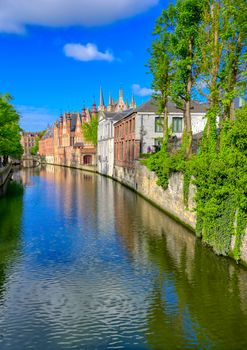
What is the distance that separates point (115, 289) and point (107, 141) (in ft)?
209

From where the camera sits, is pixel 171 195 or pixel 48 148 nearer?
pixel 171 195

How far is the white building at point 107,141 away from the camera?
234 ft

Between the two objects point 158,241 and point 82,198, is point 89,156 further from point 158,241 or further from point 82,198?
point 158,241

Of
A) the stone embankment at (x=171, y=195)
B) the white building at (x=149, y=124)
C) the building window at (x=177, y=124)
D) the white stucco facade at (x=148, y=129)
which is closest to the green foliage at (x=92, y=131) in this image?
the white building at (x=149, y=124)

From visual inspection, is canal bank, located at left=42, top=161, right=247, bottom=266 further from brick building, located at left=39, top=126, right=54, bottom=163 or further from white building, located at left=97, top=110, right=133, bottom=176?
brick building, located at left=39, top=126, right=54, bottom=163

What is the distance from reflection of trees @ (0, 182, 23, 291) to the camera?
1798cm

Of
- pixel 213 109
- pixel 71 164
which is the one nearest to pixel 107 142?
pixel 71 164

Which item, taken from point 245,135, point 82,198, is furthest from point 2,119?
point 245,135

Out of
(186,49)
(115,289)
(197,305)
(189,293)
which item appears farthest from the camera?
(186,49)

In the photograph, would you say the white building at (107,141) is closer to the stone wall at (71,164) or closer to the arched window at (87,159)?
the stone wall at (71,164)

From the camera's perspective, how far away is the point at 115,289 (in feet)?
47.1

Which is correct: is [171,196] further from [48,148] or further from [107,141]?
[48,148]

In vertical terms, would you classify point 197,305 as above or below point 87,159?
below

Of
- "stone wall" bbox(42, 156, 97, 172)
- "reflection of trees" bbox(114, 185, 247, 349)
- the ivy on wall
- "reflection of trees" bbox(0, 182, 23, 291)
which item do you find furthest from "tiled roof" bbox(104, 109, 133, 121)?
the ivy on wall
